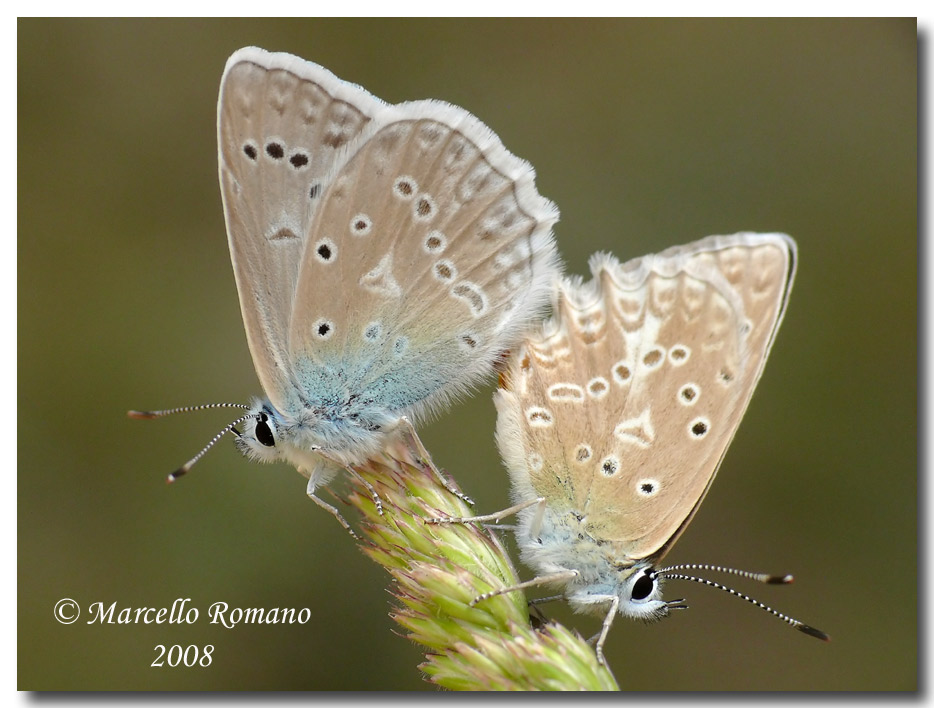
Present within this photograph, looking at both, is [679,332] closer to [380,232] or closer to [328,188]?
[380,232]

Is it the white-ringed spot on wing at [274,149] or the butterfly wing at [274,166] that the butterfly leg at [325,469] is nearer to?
the butterfly wing at [274,166]

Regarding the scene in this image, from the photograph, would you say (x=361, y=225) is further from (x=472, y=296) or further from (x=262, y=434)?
(x=262, y=434)

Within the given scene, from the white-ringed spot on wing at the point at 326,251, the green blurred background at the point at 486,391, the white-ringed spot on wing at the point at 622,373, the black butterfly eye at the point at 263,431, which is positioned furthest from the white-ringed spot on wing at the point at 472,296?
the green blurred background at the point at 486,391

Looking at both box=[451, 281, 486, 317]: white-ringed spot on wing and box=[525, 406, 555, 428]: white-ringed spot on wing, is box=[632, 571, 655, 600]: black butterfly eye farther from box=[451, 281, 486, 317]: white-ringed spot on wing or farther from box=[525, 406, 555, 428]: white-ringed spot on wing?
box=[451, 281, 486, 317]: white-ringed spot on wing

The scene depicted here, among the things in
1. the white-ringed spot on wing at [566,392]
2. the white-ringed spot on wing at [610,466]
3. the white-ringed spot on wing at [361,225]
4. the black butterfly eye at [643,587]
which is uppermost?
the white-ringed spot on wing at [361,225]

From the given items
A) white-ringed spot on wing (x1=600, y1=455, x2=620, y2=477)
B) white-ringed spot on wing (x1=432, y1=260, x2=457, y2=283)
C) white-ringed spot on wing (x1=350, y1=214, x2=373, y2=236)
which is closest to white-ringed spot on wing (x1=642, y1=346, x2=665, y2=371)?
white-ringed spot on wing (x1=600, y1=455, x2=620, y2=477)

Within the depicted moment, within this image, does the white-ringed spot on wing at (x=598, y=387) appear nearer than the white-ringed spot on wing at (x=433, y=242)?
Yes
